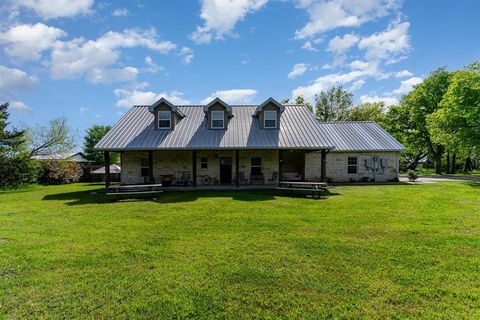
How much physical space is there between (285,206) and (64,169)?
24166mm

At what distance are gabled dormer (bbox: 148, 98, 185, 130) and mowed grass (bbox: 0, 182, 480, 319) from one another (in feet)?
31.6

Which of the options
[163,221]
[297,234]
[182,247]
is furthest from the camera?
[163,221]

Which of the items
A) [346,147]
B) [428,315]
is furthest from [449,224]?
[346,147]

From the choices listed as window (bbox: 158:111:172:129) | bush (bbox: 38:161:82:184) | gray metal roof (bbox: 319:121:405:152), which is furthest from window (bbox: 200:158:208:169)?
bush (bbox: 38:161:82:184)

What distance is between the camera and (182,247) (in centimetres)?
583

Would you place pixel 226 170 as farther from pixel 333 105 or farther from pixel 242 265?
pixel 333 105

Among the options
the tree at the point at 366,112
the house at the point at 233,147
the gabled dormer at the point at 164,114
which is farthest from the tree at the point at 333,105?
the gabled dormer at the point at 164,114

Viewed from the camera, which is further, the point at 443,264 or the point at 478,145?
the point at 478,145

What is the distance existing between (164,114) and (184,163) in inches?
150

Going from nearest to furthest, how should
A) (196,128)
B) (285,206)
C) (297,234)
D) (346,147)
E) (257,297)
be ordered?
(257,297)
(297,234)
(285,206)
(196,128)
(346,147)

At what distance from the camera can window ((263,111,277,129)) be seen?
17766mm

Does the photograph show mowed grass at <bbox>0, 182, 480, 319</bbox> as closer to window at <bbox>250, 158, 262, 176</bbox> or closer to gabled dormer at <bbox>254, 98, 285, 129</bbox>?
window at <bbox>250, 158, 262, 176</bbox>

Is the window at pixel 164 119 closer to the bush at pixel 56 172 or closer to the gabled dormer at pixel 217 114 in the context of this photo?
the gabled dormer at pixel 217 114

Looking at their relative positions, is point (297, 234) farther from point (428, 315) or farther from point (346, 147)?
point (346, 147)
